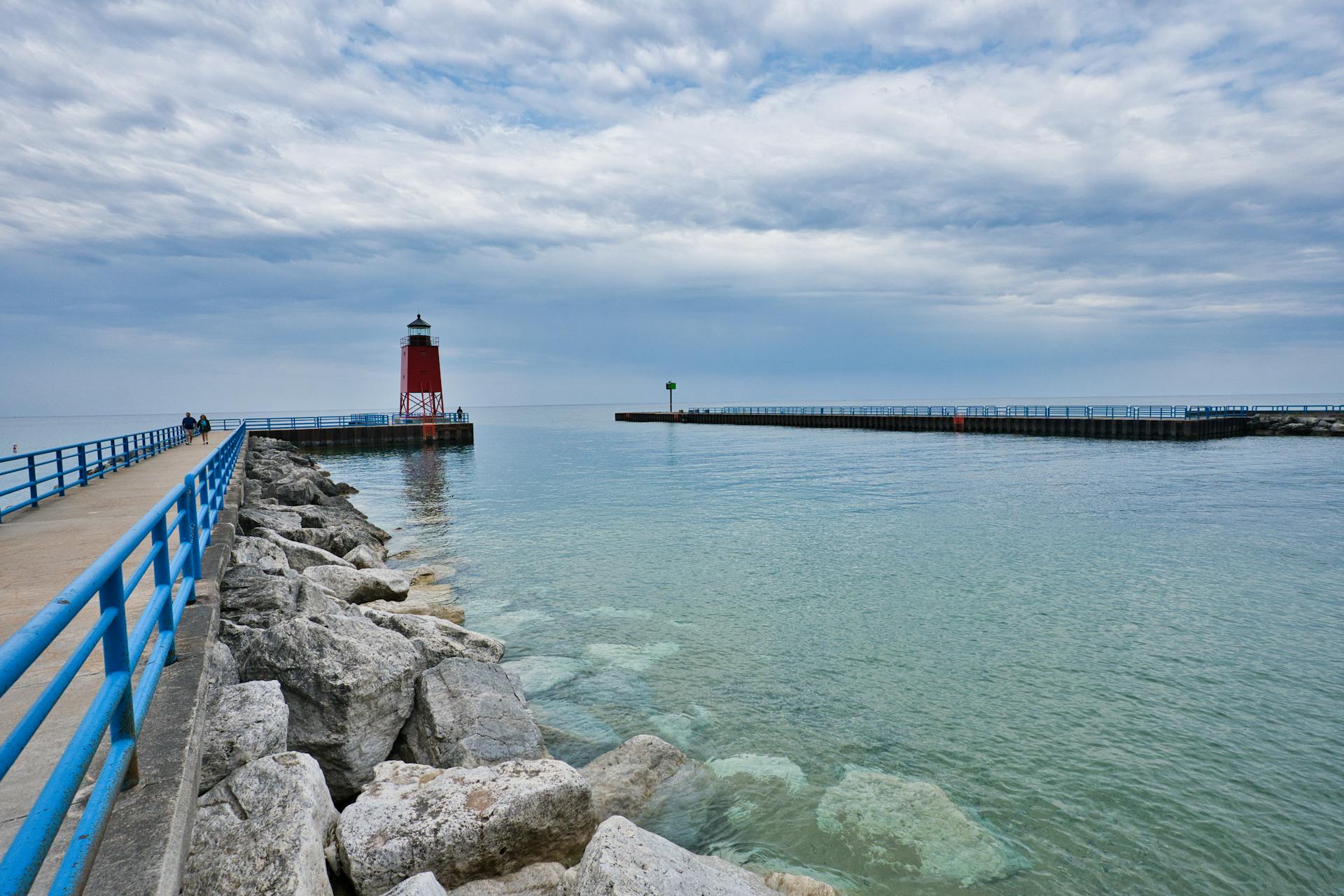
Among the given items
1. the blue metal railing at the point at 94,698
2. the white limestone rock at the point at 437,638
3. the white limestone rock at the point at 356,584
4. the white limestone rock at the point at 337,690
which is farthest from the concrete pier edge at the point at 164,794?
the white limestone rock at the point at 356,584

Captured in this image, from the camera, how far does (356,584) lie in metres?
11.6

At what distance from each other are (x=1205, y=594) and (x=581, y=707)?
11.4 metres

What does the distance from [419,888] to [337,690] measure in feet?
8.51

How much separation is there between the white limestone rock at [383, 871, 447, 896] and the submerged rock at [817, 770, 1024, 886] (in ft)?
12.2

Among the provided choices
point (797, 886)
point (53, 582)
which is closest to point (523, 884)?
point (797, 886)

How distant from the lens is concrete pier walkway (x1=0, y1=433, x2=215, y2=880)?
354 cm

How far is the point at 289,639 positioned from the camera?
627cm

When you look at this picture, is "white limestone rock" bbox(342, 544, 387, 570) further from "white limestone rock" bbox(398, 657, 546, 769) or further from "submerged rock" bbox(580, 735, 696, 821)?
"submerged rock" bbox(580, 735, 696, 821)

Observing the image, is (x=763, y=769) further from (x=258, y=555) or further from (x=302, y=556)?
(x=302, y=556)

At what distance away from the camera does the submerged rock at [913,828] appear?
19.6 feet

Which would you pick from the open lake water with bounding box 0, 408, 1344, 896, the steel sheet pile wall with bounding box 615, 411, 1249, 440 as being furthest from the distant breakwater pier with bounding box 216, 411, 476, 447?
the open lake water with bounding box 0, 408, 1344, 896

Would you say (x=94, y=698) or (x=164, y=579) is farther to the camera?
(x=164, y=579)

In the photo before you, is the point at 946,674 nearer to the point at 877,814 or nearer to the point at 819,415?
the point at 877,814

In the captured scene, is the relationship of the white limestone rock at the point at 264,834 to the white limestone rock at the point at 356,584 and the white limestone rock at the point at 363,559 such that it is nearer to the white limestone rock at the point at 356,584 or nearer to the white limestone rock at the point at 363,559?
the white limestone rock at the point at 356,584
